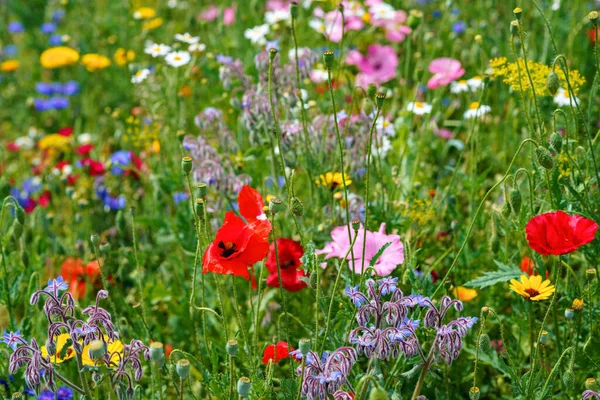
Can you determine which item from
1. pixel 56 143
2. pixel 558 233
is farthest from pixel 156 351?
pixel 56 143

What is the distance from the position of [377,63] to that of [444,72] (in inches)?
15.8

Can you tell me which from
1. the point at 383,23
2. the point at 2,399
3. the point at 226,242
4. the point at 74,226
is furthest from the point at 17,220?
the point at 383,23

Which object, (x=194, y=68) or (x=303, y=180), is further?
(x=194, y=68)

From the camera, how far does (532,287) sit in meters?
1.65

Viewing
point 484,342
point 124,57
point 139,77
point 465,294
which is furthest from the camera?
point 124,57

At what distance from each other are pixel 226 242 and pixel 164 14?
303cm

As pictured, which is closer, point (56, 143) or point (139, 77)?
point (139, 77)

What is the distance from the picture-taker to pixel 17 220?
2.00m

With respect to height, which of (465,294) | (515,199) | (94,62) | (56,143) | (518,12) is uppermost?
(518,12)

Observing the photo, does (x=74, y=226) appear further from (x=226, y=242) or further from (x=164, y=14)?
(x=164, y=14)

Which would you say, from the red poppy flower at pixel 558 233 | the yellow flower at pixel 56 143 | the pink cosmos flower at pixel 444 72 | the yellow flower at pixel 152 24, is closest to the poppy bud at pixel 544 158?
the red poppy flower at pixel 558 233

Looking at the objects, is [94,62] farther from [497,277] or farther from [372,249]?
[497,277]

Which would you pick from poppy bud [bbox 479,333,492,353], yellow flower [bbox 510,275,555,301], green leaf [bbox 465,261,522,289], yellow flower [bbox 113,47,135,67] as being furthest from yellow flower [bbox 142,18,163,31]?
poppy bud [bbox 479,333,492,353]

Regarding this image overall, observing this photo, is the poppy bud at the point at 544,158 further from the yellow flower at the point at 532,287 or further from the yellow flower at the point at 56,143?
the yellow flower at the point at 56,143
